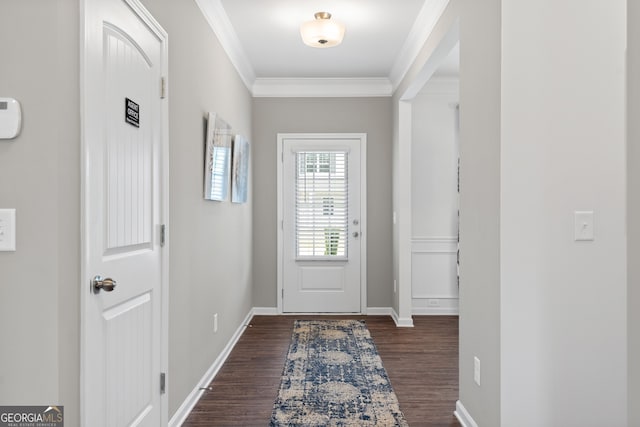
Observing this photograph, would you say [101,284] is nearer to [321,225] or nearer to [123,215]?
[123,215]

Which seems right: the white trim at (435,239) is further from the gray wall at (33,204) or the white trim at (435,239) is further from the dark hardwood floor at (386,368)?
the gray wall at (33,204)

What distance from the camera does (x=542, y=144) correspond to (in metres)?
1.92

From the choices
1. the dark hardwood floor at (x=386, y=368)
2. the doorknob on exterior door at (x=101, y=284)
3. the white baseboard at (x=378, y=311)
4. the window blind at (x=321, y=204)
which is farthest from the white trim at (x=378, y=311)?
the doorknob on exterior door at (x=101, y=284)

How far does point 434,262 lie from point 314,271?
1420mm

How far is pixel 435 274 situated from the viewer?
520 centimetres

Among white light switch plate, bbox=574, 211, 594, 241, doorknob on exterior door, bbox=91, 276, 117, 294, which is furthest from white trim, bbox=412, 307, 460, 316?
doorknob on exterior door, bbox=91, 276, 117, 294

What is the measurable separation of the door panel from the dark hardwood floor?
0.47 m

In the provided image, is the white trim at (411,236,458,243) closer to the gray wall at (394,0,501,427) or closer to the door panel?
the door panel

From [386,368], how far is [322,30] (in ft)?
8.55

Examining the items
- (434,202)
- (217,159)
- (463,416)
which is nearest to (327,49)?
(217,159)

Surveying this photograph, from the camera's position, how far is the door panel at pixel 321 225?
17.2 feet

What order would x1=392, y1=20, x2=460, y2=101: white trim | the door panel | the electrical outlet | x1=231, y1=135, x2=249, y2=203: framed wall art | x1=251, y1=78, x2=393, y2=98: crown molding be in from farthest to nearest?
the door panel, x1=251, y1=78, x2=393, y2=98: crown molding, x1=231, y1=135, x2=249, y2=203: framed wall art, x1=392, y1=20, x2=460, y2=101: white trim, the electrical outlet

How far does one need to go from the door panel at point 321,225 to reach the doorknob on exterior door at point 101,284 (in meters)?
3.67

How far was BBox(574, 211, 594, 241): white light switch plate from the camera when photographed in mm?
1938
